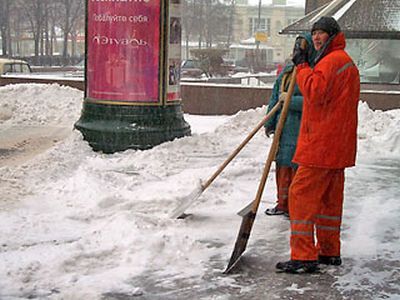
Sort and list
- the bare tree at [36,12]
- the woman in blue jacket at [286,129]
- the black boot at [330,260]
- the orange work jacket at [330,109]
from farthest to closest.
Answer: the bare tree at [36,12], the woman in blue jacket at [286,129], the black boot at [330,260], the orange work jacket at [330,109]

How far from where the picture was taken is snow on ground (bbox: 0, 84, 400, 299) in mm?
4238

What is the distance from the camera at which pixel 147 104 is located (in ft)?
28.5

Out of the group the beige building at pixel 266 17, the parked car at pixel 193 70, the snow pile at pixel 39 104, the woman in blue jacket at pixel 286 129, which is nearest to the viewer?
the woman in blue jacket at pixel 286 129

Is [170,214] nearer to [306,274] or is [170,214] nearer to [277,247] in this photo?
[277,247]

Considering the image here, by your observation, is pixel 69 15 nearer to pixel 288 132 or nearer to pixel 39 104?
pixel 39 104

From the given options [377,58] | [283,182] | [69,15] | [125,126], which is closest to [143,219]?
[283,182]

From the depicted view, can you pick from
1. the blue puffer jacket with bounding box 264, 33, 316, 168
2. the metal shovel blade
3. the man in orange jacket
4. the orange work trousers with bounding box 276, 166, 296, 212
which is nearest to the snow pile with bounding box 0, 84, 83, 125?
the orange work trousers with bounding box 276, 166, 296, 212

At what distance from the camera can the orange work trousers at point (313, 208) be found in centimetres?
425

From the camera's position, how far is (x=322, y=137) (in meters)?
4.16

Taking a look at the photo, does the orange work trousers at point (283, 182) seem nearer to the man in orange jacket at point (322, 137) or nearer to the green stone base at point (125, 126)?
the man in orange jacket at point (322, 137)

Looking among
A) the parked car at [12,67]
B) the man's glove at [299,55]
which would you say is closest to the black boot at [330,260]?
the man's glove at [299,55]

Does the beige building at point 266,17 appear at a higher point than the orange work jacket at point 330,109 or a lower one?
higher

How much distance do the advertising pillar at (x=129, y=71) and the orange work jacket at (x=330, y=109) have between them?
4.58 meters

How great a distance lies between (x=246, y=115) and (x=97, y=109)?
3.53 m
